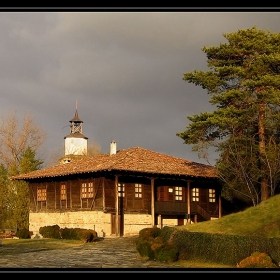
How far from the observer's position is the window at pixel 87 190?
3631cm

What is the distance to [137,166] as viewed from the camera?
118 ft

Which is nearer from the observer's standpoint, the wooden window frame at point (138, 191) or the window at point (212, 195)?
the wooden window frame at point (138, 191)

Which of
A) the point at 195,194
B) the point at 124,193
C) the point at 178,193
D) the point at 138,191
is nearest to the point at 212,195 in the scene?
the point at 195,194

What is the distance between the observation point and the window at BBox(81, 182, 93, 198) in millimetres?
36312

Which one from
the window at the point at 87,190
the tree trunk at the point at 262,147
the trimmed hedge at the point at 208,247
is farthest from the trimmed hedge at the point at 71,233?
the tree trunk at the point at 262,147

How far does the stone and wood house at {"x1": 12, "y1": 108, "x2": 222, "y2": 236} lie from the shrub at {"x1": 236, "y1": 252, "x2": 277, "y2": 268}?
17082 mm

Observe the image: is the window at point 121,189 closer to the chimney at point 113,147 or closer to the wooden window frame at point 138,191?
the wooden window frame at point 138,191

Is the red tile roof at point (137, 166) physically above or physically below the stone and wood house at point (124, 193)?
above

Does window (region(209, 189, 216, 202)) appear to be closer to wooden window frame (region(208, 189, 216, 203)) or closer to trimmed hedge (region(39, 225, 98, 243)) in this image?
wooden window frame (region(208, 189, 216, 203))

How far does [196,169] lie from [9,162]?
80.6 feet

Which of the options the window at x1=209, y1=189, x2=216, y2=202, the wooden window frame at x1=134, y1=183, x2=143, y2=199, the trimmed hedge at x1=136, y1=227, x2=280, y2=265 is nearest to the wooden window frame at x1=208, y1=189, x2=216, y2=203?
the window at x1=209, y1=189, x2=216, y2=202

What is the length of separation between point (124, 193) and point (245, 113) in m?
10.7

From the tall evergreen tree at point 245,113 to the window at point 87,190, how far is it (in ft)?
25.3

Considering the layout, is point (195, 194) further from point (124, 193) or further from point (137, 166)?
point (137, 166)
